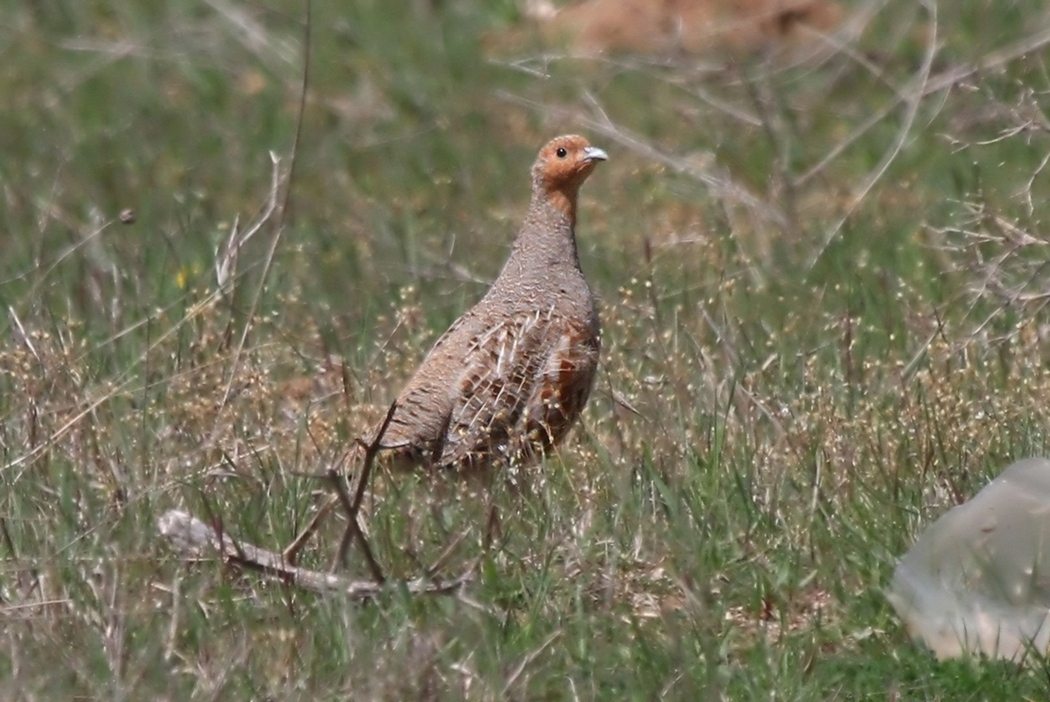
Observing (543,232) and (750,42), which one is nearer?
(543,232)

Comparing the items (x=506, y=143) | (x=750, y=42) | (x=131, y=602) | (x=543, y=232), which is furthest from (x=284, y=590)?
(x=750, y=42)

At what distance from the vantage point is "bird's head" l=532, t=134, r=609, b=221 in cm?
612

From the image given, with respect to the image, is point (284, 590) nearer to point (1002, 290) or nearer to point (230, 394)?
point (230, 394)

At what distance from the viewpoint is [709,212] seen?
8.72m

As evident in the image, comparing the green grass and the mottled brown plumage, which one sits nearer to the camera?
the green grass

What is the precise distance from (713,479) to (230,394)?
5.28ft

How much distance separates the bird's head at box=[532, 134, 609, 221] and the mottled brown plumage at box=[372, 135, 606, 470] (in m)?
0.30

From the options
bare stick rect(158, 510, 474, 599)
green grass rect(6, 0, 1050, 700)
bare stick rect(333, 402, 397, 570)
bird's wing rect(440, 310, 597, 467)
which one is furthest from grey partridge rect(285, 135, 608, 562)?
bare stick rect(333, 402, 397, 570)

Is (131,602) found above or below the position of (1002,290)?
below

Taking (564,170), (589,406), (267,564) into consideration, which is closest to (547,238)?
(564,170)

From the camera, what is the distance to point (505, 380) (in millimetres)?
5598

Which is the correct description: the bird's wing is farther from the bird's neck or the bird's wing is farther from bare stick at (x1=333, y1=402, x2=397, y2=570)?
bare stick at (x1=333, y1=402, x2=397, y2=570)

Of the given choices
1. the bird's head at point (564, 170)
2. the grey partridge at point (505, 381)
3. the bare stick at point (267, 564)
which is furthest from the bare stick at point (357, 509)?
the bird's head at point (564, 170)

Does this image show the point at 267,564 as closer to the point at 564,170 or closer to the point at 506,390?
the point at 506,390
